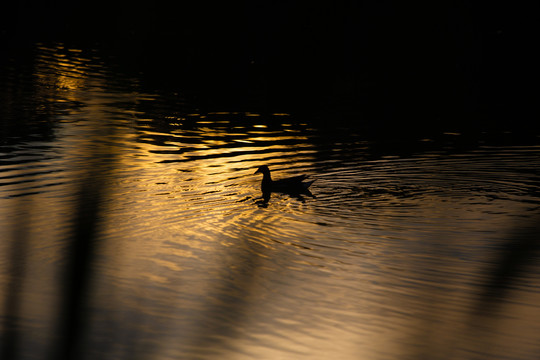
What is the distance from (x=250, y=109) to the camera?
3002 centimetres

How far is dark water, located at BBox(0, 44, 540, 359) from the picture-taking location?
5.35 feet

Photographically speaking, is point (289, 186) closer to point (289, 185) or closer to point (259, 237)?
point (289, 185)

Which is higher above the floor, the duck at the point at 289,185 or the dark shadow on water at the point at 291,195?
the duck at the point at 289,185

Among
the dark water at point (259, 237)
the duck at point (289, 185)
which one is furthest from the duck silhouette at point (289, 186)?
the dark water at point (259, 237)

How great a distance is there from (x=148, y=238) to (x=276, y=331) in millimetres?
4813

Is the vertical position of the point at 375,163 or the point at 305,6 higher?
the point at 305,6

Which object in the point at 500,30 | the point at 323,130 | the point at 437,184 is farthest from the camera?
the point at 500,30

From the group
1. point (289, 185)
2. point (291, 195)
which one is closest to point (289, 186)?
point (289, 185)

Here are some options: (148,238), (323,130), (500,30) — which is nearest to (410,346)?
(148,238)

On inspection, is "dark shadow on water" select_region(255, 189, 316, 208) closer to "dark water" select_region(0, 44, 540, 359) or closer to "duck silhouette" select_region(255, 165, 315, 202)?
"duck silhouette" select_region(255, 165, 315, 202)

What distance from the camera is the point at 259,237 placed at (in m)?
10.7

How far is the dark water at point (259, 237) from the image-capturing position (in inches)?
64.2

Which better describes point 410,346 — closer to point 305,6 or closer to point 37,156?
point 37,156

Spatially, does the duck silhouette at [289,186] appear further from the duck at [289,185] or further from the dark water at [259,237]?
the dark water at [259,237]
